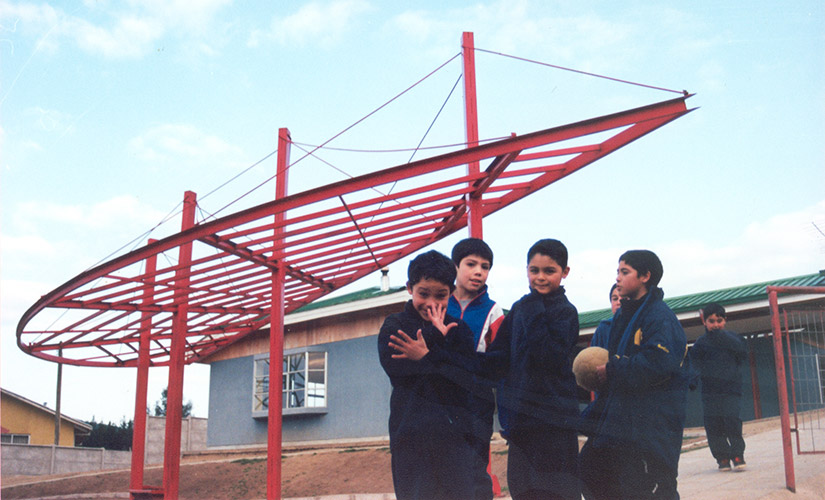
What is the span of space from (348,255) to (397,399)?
7.51 m

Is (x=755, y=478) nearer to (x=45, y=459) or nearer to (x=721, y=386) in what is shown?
(x=721, y=386)

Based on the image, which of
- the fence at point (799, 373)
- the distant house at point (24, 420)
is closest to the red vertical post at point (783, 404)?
the fence at point (799, 373)

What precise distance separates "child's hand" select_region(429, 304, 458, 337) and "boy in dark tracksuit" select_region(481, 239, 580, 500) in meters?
0.36

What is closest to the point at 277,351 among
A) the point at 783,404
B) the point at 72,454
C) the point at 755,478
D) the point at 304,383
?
the point at 755,478

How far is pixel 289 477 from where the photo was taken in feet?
44.4

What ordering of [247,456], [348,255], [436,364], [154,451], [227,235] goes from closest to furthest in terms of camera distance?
[436,364], [227,235], [348,255], [247,456], [154,451]

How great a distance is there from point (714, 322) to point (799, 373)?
161 inches

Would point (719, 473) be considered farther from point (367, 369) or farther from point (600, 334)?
point (367, 369)

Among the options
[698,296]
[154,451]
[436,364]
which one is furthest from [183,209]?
[154,451]

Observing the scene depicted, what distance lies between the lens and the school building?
1484 centimetres

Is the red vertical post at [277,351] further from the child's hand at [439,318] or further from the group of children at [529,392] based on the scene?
the child's hand at [439,318]

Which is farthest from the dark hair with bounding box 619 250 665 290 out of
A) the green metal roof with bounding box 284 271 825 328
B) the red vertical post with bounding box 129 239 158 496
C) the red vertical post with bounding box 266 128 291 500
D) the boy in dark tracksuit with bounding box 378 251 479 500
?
the green metal roof with bounding box 284 271 825 328

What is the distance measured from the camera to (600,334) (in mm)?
4012

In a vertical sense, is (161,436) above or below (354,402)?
below
